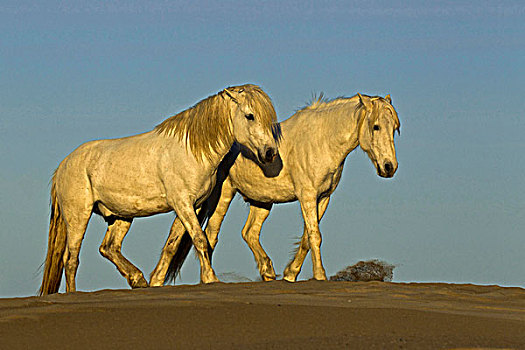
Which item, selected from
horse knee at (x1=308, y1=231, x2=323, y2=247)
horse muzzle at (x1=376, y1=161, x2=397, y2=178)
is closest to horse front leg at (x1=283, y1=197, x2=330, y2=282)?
horse knee at (x1=308, y1=231, x2=323, y2=247)

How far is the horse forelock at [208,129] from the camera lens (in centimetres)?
1098

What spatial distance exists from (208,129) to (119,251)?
8.68 feet

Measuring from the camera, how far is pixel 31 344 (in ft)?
17.3

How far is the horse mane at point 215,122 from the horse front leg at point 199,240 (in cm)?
78

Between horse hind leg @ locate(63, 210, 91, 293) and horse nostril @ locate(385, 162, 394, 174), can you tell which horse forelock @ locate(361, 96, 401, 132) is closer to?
horse nostril @ locate(385, 162, 394, 174)

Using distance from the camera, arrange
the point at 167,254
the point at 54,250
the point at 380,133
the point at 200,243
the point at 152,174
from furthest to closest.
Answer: the point at 54,250
the point at 167,254
the point at 152,174
the point at 380,133
the point at 200,243

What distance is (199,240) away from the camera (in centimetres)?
1062

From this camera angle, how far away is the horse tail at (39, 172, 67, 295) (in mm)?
12188

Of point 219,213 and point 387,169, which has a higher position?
point 387,169

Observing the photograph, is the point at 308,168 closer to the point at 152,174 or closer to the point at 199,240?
the point at 199,240

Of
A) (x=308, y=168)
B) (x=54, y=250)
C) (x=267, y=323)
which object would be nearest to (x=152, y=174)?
(x=308, y=168)

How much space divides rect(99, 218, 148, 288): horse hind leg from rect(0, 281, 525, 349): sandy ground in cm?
384

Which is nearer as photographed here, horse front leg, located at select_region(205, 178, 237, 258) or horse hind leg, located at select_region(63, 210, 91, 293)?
horse hind leg, located at select_region(63, 210, 91, 293)

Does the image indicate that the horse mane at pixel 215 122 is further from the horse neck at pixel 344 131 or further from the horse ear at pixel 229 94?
the horse neck at pixel 344 131
